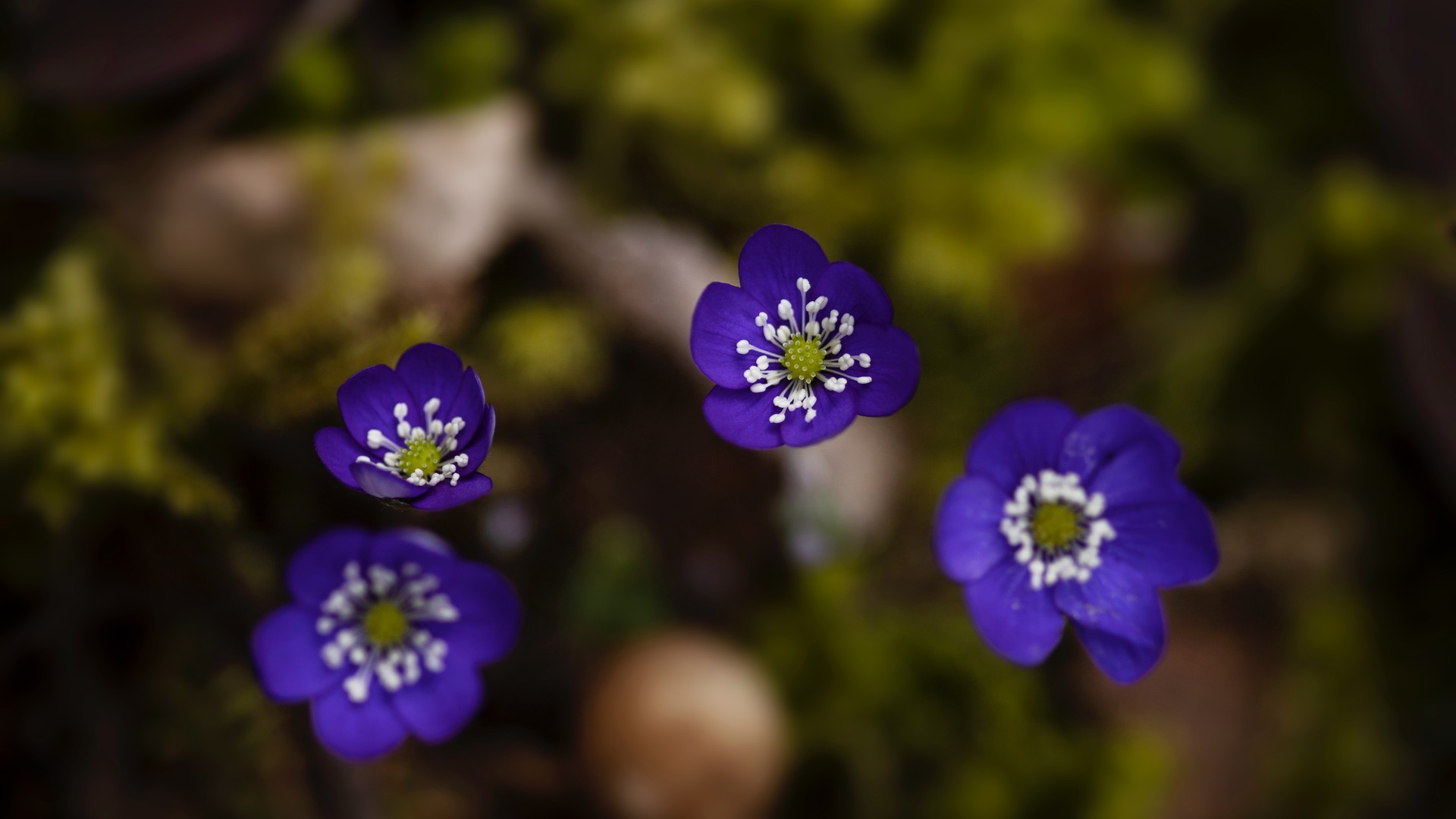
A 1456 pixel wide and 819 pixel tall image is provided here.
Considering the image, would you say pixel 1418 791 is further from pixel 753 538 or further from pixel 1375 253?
pixel 753 538

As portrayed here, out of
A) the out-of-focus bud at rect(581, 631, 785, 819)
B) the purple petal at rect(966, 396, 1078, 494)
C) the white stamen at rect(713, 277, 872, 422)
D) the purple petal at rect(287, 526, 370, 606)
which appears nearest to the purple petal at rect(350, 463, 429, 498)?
the purple petal at rect(287, 526, 370, 606)

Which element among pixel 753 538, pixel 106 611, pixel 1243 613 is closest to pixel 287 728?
pixel 106 611

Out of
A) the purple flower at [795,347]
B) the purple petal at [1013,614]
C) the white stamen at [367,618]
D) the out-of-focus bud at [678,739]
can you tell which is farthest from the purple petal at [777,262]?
the out-of-focus bud at [678,739]

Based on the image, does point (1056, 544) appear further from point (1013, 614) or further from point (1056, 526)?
point (1013, 614)

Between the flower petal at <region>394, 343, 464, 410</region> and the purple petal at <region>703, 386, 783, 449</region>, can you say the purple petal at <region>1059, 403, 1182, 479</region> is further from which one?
the flower petal at <region>394, 343, 464, 410</region>

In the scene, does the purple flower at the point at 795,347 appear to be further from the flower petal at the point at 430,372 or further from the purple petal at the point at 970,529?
the flower petal at the point at 430,372

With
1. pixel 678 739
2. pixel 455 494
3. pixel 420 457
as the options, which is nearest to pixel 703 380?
pixel 678 739

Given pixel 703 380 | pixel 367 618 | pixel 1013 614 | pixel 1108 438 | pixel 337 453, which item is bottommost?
pixel 367 618
